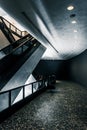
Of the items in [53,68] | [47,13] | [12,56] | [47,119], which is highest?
[47,13]

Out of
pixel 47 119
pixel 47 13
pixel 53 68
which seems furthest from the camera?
pixel 53 68

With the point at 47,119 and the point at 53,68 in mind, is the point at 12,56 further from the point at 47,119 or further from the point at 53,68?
the point at 53,68

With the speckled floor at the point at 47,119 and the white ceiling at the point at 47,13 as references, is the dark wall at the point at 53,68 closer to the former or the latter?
the speckled floor at the point at 47,119

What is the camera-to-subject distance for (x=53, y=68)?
19.8 m

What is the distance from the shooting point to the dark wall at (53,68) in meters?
19.6

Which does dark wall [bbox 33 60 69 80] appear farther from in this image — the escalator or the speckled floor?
the speckled floor

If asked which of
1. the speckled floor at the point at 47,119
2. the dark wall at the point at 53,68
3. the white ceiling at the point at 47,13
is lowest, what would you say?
the speckled floor at the point at 47,119

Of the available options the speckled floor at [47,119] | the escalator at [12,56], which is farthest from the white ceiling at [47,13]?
the speckled floor at [47,119]

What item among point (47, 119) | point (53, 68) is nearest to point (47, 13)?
point (47, 119)

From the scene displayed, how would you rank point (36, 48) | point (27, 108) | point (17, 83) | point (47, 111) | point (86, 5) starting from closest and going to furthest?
point (86, 5) < point (47, 111) < point (27, 108) < point (17, 83) < point (36, 48)

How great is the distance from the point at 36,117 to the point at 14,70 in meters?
3.71

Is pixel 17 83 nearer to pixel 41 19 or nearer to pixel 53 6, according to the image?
pixel 41 19

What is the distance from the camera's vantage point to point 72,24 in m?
5.31

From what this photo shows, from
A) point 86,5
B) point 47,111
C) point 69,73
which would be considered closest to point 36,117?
point 47,111
